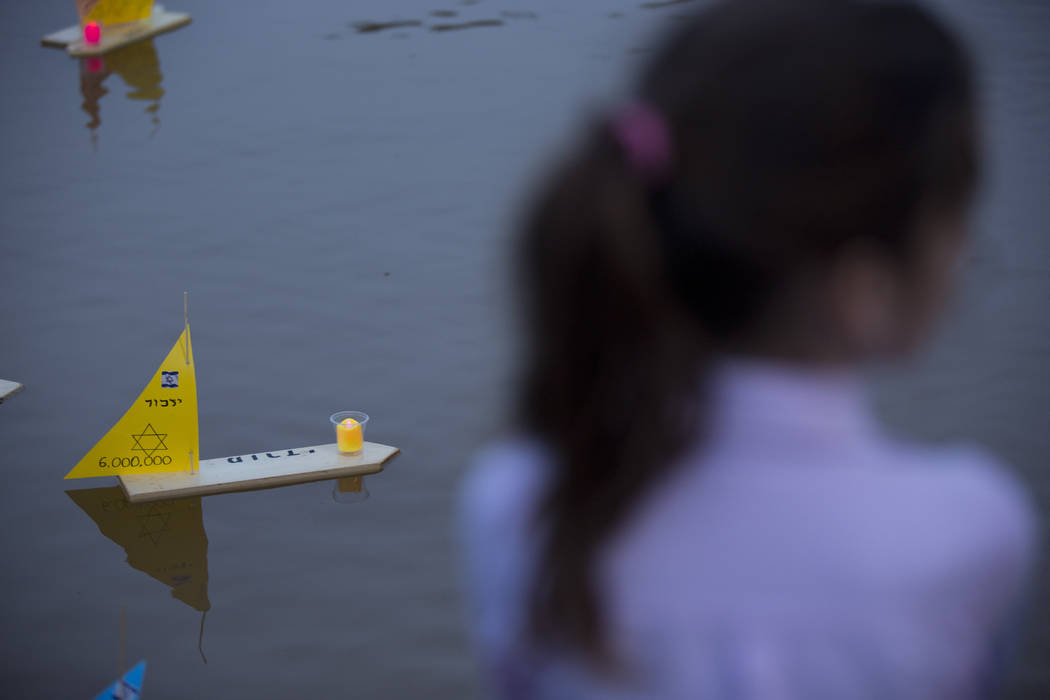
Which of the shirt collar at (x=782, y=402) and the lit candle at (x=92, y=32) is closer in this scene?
the shirt collar at (x=782, y=402)

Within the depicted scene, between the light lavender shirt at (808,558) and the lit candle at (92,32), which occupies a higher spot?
the light lavender shirt at (808,558)

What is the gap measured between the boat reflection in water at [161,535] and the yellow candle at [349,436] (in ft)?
1.44

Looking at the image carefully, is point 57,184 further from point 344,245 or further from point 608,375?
point 608,375

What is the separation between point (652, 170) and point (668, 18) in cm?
697

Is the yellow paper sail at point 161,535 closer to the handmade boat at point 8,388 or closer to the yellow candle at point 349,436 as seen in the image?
the yellow candle at point 349,436

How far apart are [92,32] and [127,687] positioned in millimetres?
Answer: 5984

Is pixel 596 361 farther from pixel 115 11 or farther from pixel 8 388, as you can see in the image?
pixel 115 11

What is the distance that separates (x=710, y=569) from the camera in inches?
19.6

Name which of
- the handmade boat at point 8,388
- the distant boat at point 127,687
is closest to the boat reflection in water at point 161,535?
the handmade boat at point 8,388

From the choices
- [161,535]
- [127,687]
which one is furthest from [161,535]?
[127,687]

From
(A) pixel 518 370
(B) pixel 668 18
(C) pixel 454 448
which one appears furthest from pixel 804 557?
(B) pixel 668 18

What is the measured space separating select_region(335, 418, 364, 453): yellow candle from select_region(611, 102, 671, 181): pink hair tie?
9.47ft

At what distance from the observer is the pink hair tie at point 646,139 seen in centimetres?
48

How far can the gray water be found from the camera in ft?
8.98
